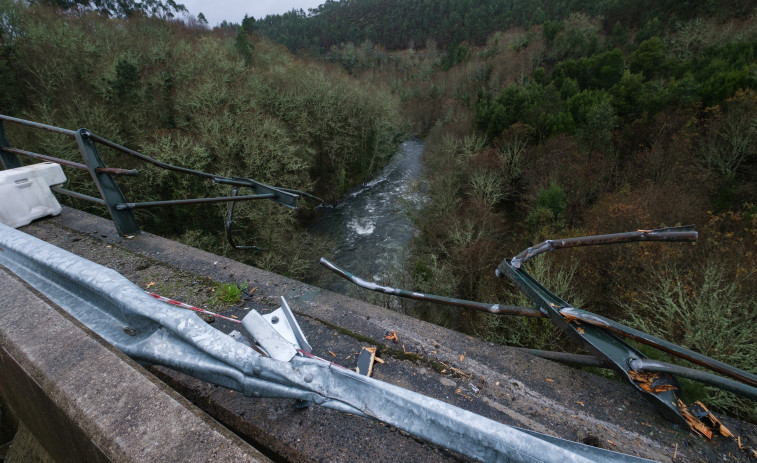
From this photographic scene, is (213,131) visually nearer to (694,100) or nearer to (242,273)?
(242,273)

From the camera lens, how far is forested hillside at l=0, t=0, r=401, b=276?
14.0 m

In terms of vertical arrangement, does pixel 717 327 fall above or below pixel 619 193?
above

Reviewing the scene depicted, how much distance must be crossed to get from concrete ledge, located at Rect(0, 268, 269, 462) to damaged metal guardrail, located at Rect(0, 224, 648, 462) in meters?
0.11

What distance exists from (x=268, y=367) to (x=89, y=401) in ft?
2.05

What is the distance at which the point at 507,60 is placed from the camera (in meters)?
45.6

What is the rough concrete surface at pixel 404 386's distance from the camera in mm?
1605

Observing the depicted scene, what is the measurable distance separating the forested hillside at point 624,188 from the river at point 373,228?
1397 mm

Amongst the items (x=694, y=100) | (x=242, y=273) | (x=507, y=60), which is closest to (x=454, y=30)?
(x=507, y=60)

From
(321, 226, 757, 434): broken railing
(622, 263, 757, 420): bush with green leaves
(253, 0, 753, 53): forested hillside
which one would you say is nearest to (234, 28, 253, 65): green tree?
(253, 0, 753, 53): forested hillside

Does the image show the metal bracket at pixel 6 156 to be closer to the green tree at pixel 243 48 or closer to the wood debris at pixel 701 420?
the wood debris at pixel 701 420

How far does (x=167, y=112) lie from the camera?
17.6 metres

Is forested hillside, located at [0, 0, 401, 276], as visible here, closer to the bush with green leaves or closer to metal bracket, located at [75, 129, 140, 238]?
metal bracket, located at [75, 129, 140, 238]

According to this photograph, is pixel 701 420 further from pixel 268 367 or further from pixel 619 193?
pixel 619 193

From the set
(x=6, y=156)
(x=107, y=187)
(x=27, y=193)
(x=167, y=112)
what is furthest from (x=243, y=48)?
(x=107, y=187)
